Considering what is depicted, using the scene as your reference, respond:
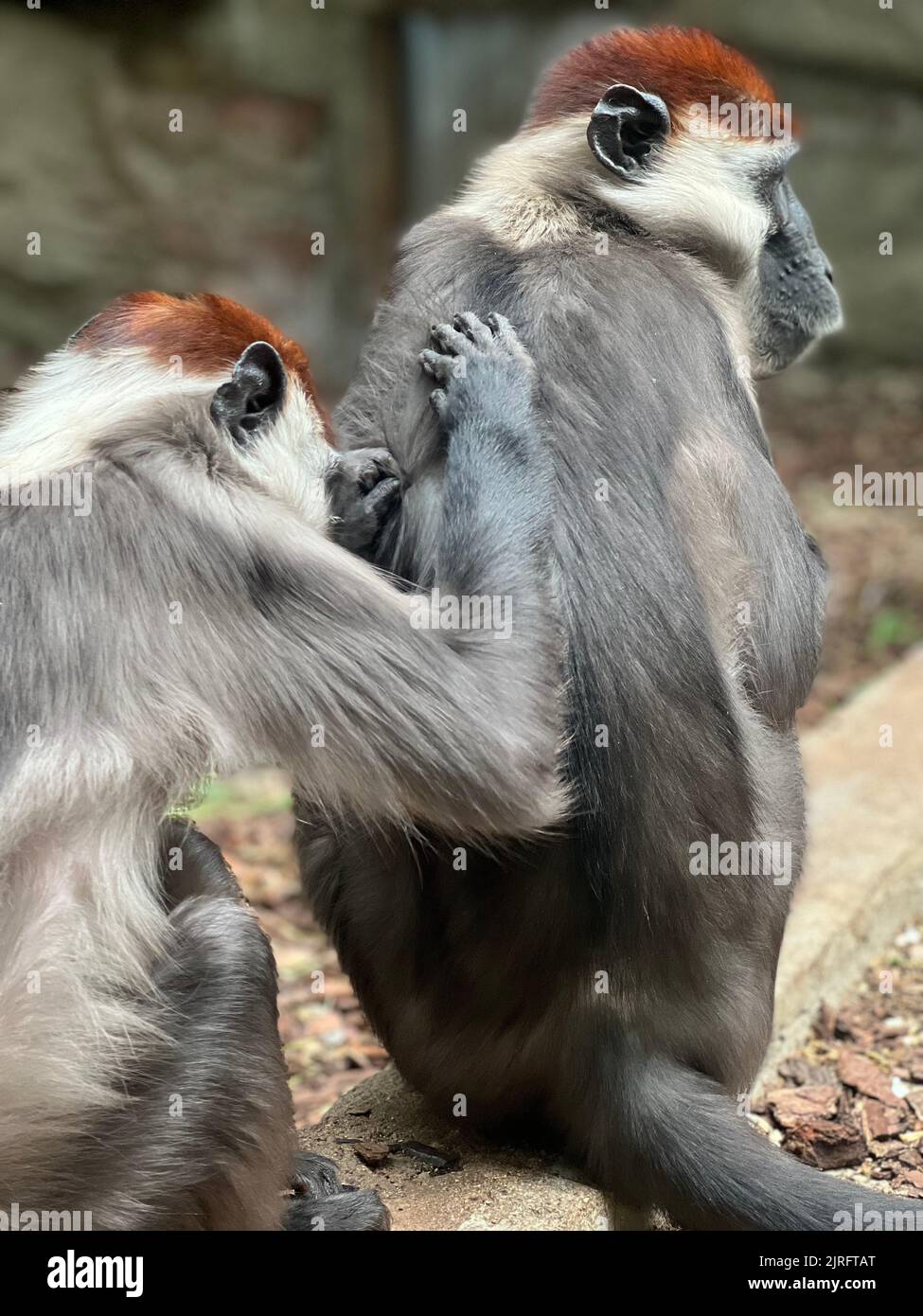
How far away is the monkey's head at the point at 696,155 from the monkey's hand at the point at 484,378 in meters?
0.84

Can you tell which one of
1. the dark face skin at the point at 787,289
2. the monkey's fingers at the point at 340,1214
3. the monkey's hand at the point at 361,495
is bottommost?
the monkey's fingers at the point at 340,1214

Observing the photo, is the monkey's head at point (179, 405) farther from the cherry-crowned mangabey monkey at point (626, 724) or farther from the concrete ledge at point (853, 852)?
the concrete ledge at point (853, 852)

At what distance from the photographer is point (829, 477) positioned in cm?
1254

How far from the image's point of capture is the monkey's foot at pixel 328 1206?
4.07 m

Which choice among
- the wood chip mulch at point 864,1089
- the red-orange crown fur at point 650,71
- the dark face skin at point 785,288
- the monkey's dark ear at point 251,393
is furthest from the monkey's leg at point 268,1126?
the red-orange crown fur at point 650,71

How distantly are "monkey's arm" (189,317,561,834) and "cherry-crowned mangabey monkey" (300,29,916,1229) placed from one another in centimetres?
15

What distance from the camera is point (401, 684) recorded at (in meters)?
3.65

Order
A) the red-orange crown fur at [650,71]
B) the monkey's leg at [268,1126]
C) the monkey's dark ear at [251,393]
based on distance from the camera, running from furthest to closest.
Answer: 1. the red-orange crown fur at [650,71]
2. the monkey's dark ear at [251,393]
3. the monkey's leg at [268,1126]

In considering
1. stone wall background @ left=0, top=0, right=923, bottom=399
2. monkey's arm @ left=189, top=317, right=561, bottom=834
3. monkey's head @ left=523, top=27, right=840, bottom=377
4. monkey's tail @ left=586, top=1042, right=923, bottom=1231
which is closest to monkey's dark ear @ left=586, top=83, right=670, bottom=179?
A: monkey's head @ left=523, top=27, right=840, bottom=377

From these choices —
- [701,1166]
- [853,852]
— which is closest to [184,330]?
[701,1166]

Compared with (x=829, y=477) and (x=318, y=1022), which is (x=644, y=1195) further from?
(x=829, y=477)

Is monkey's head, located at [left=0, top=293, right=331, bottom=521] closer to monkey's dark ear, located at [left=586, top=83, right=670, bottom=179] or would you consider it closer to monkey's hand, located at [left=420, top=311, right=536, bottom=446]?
monkey's hand, located at [left=420, top=311, right=536, bottom=446]

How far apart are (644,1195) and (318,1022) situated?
9.25 ft

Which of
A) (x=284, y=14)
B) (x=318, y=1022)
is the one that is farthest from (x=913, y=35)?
(x=318, y=1022)
